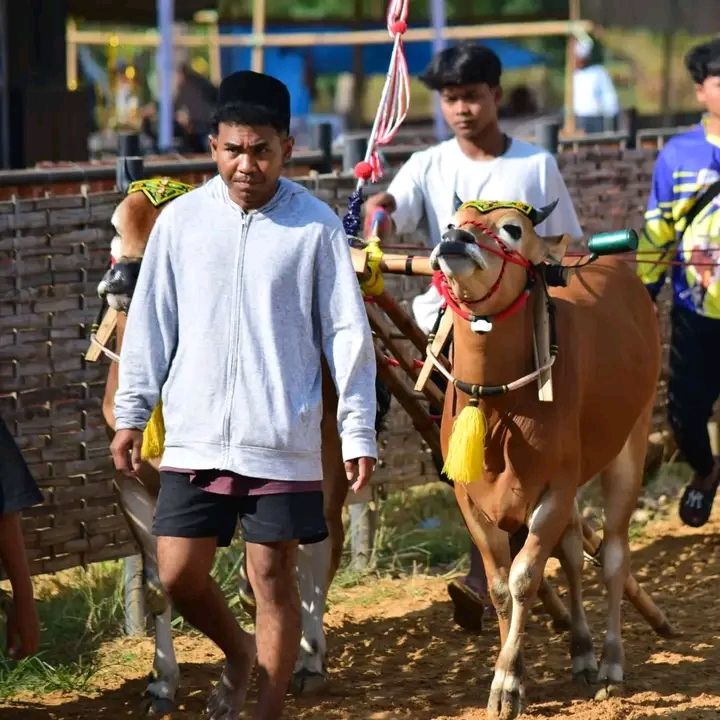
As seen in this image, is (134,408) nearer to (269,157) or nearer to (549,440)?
(269,157)

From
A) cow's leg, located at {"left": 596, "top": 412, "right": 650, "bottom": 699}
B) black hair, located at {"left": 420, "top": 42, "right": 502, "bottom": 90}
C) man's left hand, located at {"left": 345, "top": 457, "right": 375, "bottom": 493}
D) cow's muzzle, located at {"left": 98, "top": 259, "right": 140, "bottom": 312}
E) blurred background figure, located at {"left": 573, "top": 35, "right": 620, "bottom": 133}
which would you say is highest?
blurred background figure, located at {"left": 573, "top": 35, "right": 620, "bottom": 133}

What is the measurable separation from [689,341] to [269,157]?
384cm

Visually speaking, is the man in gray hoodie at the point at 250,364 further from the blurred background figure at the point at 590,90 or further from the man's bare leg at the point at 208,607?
the blurred background figure at the point at 590,90

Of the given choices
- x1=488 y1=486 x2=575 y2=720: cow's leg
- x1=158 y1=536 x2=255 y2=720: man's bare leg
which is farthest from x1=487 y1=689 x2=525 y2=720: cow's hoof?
x1=158 y1=536 x2=255 y2=720: man's bare leg

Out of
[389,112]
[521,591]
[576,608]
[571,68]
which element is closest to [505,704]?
[521,591]

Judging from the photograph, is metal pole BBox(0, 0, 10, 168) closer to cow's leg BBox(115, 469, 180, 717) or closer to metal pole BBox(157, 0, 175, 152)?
metal pole BBox(157, 0, 175, 152)

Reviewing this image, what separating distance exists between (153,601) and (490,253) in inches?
70.2

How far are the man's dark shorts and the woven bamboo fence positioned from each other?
2041mm

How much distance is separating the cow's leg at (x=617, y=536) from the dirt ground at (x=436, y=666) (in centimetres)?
10

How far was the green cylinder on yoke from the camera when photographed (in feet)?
18.6

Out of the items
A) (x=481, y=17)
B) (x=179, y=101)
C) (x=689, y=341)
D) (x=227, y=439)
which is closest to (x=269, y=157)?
(x=227, y=439)

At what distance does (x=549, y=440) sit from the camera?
229 inches

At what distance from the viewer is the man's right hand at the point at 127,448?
4.94 meters

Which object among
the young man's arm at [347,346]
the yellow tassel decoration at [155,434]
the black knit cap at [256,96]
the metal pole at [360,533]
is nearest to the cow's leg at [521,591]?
the young man's arm at [347,346]
